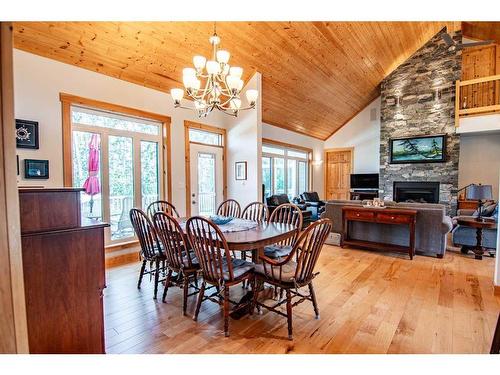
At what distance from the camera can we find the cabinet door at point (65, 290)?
124 cm

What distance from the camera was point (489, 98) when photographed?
623 cm

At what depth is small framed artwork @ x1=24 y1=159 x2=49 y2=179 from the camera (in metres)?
2.99

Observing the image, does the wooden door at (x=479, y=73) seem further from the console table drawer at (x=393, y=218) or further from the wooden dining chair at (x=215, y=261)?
the wooden dining chair at (x=215, y=261)

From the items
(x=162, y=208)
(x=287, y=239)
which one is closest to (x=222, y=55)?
(x=287, y=239)

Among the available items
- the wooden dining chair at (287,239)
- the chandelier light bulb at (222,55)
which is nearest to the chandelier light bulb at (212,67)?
the chandelier light bulb at (222,55)

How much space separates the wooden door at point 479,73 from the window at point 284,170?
440 centimetres

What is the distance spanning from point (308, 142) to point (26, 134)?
7358 mm

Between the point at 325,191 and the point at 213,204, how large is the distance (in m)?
5.38

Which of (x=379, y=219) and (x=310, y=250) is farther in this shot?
(x=379, y=219)

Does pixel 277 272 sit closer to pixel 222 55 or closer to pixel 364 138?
pixel 222 55

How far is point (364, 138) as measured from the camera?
855 cm

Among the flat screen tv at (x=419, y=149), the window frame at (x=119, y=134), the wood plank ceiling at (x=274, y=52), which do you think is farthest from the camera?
the flat screen tv at (x=419, y=149)

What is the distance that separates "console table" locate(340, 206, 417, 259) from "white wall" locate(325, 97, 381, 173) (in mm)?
4532
